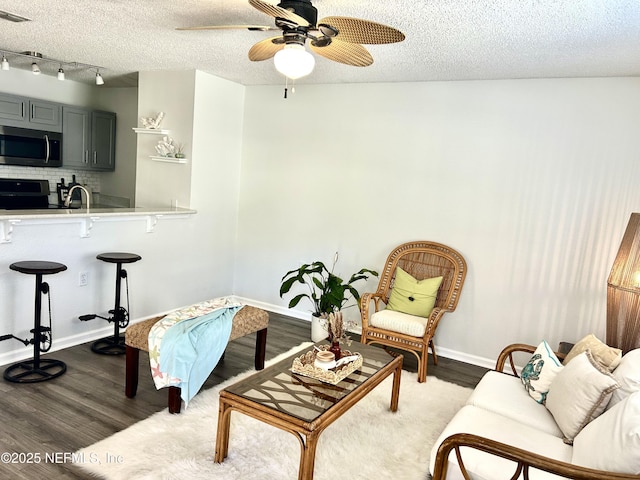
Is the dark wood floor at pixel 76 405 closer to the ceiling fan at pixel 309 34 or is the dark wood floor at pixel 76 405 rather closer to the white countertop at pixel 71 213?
the white countertop at pixel 71 213

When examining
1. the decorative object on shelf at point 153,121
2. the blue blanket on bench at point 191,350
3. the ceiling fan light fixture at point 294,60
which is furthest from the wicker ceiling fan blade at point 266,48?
the decorative object on shelf at point 153,121

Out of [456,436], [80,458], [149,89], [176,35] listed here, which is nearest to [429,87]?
[176,35]

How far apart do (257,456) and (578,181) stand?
3205 millimetres

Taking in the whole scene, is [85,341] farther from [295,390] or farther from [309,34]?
[309,34]

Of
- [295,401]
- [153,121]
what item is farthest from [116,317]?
[295,401]

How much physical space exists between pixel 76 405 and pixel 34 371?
627 mm

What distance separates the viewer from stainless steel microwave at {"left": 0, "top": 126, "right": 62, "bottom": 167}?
523cm

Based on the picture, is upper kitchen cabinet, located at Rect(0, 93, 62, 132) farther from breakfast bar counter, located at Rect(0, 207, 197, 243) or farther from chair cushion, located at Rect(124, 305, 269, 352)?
chair cushion, located at Rect(124, 305, 269, 352)

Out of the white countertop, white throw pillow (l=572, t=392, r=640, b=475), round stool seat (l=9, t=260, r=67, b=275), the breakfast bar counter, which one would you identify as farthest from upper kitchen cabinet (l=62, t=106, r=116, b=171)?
white throw pillow (l=572, t=392, r=640, b=475)

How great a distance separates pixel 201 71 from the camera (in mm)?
4859

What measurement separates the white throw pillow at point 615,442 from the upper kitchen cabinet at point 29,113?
19.5 ft

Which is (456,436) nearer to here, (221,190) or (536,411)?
(536,411)

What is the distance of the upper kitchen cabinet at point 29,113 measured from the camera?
206 inches

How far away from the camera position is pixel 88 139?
6.02 metres
